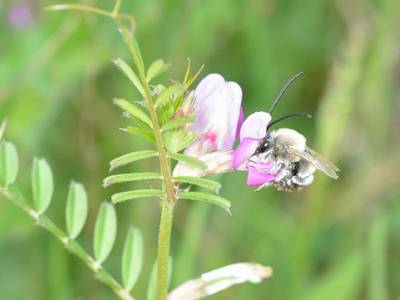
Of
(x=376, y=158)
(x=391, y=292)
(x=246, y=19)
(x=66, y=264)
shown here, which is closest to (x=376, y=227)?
(x=391, y=292)

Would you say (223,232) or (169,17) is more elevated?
(169,17)

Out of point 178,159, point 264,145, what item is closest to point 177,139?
point 178,159

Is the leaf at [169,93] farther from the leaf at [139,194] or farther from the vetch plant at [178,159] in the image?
the leaf at [139,194]

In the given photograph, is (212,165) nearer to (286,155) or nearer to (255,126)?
(255,126)

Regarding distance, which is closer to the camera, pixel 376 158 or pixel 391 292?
pixel 391 292

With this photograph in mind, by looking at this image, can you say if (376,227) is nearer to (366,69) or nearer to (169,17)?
(366,69)

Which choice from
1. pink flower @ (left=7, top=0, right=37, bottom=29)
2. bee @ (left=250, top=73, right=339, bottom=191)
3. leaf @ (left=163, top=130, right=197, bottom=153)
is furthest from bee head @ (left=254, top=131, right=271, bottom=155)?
pink flower @ (left=7, top=0, right=37, bottom=29)

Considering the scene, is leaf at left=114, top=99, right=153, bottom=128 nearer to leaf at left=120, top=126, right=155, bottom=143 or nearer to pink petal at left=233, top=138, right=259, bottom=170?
leaf at left=120, top=126, right=155, bottom=143
